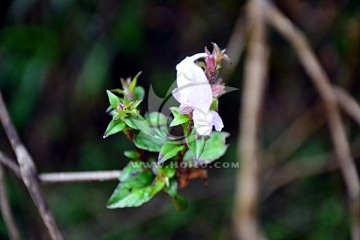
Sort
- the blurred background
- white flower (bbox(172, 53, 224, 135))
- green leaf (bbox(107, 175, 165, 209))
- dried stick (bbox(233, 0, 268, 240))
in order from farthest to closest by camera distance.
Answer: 1. the blurred background
2. dried stick (bbox(233, 0, 268, 240))
3. green leaf (bbox(107, 175, 165, 209))
4. white flower (bbox(172, 53, 224, 135))

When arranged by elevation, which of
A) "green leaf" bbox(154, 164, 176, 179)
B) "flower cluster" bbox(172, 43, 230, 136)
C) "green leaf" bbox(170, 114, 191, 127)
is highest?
"flower cluster" bbox(172, 43, 230, 136)

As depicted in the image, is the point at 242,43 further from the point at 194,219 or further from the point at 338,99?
the point at 194,219

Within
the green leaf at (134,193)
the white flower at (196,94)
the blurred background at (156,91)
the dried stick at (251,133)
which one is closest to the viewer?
the white flower at (196,94)

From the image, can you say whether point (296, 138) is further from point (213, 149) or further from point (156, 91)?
point (213, 149)

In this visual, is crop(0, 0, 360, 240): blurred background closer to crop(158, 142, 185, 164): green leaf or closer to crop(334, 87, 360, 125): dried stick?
crop(334, 87, 360, 125): dried stick

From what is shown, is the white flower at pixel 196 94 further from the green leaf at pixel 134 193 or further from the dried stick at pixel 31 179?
the dried stick at pixel 31 179

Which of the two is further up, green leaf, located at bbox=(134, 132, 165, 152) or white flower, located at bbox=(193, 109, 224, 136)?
→ white flower, located at bbox=(193, 109, 224, 136)

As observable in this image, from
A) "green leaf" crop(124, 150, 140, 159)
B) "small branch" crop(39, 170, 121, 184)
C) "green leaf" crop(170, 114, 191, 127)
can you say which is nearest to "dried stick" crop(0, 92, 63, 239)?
"small branch" crop(39, 170, 121, 184)

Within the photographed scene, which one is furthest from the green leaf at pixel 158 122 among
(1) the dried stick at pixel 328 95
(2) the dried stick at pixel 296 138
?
(2) the dried stick at pixel 296 138
